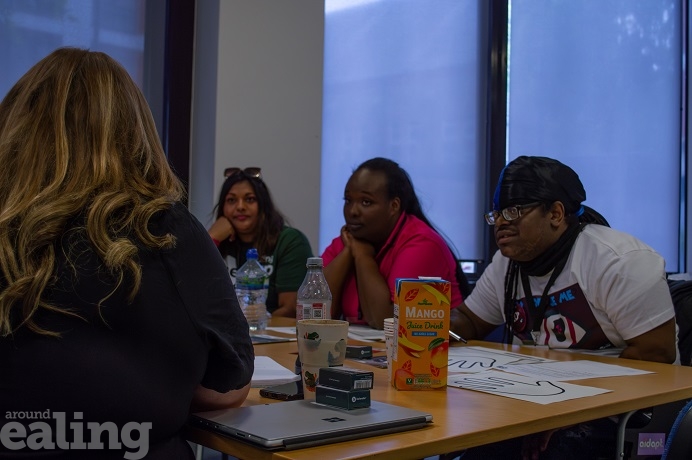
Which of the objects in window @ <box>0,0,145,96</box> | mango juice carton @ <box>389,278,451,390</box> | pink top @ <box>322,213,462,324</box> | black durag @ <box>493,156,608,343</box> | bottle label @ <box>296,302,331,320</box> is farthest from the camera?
window @ <box>0,0,145,96</box>

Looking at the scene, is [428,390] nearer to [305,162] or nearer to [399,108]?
[305,162]

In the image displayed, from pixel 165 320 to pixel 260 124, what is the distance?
9.61 feet

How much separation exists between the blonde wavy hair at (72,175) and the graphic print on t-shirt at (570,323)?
143 cm

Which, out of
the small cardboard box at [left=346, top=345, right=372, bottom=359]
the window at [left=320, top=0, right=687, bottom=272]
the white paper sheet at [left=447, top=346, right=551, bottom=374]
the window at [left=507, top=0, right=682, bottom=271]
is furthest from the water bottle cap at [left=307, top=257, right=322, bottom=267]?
the window at [left=507, top=0, right=682, bottom=271]

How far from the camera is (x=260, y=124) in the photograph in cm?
398

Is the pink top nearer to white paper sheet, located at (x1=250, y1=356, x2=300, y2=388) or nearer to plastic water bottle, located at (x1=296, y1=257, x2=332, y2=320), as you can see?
plastic water bottle, located at (x1=296, y1=257, x2=332, y2=320)

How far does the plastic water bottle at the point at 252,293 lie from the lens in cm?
262

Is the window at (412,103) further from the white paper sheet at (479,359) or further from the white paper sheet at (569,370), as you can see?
the white paper sheet at (569,370)

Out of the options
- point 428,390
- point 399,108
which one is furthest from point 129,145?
point 399,108

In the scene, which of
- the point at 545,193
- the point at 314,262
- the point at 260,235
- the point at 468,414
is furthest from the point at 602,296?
the point at 260,235

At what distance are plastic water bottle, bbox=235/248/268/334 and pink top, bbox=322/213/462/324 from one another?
15.0 inches

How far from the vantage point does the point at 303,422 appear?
1.16 m

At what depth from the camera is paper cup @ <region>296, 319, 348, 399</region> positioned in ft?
4.83

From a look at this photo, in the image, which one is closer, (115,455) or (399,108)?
(115,455)
